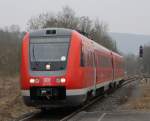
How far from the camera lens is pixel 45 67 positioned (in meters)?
18.5

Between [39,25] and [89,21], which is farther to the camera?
[89,21]

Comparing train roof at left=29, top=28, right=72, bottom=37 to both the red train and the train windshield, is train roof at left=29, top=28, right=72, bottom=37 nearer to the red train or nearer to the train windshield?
the red train

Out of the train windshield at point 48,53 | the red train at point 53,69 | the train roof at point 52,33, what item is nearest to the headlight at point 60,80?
the red train at point 53,69

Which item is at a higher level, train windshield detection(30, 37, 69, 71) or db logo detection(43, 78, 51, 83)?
train windshield detection(30, 37, 69, 71)

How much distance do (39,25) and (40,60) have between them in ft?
164

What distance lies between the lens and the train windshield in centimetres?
1845

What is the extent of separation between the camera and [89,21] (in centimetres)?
7762

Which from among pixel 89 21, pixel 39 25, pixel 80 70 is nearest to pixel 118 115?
pixel 80 70

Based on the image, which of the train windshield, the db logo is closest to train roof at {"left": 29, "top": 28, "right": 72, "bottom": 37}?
the train windshield

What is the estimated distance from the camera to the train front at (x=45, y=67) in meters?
18.1

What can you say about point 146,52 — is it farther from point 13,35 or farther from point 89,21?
point 13,35

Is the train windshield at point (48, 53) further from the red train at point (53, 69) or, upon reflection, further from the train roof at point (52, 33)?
the train roof at point (52, 33)

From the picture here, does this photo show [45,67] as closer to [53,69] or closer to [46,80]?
[53,69]

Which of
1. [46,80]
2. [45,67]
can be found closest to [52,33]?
[45,67]
